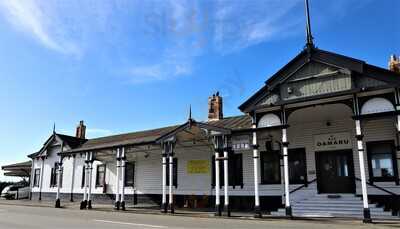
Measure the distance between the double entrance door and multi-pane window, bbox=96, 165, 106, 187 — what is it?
16968 mm

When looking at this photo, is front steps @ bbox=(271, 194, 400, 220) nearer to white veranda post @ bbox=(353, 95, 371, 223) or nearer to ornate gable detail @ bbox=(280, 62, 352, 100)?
white veranda post @ bbox=(353, 95, 371, 223)

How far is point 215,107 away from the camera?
25.2m

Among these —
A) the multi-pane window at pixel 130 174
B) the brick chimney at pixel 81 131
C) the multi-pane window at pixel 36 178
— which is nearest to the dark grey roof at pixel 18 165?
the multi-pane window at pixel 36 178

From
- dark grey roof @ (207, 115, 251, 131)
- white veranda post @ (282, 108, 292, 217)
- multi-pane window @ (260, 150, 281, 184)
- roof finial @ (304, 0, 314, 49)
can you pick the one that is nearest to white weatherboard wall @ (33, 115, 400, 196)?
multi-pane window @ (260, 150, 281, 184)

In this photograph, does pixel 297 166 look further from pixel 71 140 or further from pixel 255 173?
pixel 71 140

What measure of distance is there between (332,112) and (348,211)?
14.6 ft

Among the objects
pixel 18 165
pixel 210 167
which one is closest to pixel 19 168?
pixel 18 165

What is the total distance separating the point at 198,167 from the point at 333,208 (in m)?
8.98

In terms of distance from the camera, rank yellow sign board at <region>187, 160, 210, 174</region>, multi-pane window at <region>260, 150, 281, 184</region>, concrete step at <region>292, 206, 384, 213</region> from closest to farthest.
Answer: concrete step at <region>292, 206, 384, 213</region>, multi-pane window at <region>260, 150, 281, 184</region>, yellow sign board at <region>187, 160, 210, 174</region>

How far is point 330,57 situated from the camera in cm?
1460

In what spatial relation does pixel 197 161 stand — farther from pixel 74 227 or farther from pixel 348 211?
pixel 74 227

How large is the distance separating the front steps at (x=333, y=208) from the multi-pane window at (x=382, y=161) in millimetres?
1495

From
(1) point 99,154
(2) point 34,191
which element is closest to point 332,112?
(1) point 99,154

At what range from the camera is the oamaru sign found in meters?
17.1
